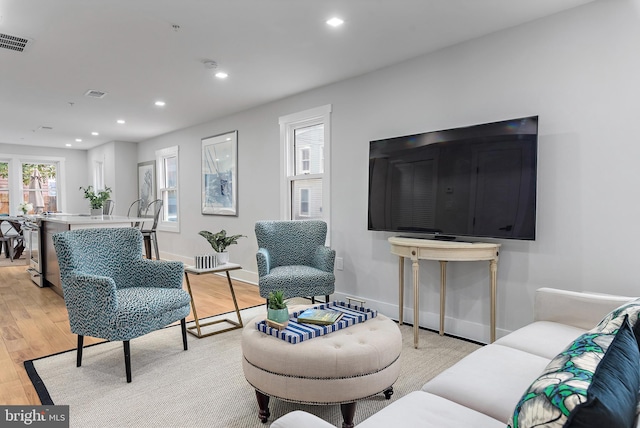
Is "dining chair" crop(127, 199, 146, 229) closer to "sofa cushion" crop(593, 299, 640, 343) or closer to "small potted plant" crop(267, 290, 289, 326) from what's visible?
"small potted plant" crop(267, 290, 289, 326)

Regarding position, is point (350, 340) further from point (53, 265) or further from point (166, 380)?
point (53, 265)

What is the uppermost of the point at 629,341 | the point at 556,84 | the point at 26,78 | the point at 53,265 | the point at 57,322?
the point at 26,78

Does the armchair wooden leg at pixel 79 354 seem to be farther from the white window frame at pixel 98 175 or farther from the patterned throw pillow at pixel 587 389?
the white window frame at pixel 98 175

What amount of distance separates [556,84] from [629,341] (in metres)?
2.32

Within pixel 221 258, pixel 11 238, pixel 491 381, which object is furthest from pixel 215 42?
pixel 11 238

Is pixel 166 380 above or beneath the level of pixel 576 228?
beneath

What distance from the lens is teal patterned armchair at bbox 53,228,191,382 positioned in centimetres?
232

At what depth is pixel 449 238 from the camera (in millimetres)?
3104

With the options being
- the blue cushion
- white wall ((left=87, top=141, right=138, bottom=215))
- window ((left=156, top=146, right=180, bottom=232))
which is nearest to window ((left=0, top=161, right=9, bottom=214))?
white wall ((left=87, top=141, right=138, bottom=215))

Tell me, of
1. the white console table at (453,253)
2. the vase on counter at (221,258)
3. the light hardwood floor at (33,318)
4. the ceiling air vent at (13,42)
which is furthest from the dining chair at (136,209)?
the white console table at (453,253)

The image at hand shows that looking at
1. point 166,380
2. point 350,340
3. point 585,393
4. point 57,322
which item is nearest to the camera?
point 585,393

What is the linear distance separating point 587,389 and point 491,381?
78 centimetres

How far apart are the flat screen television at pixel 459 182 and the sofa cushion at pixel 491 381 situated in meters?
1.28

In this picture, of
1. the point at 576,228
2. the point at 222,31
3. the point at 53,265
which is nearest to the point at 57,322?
the point at 53,265
